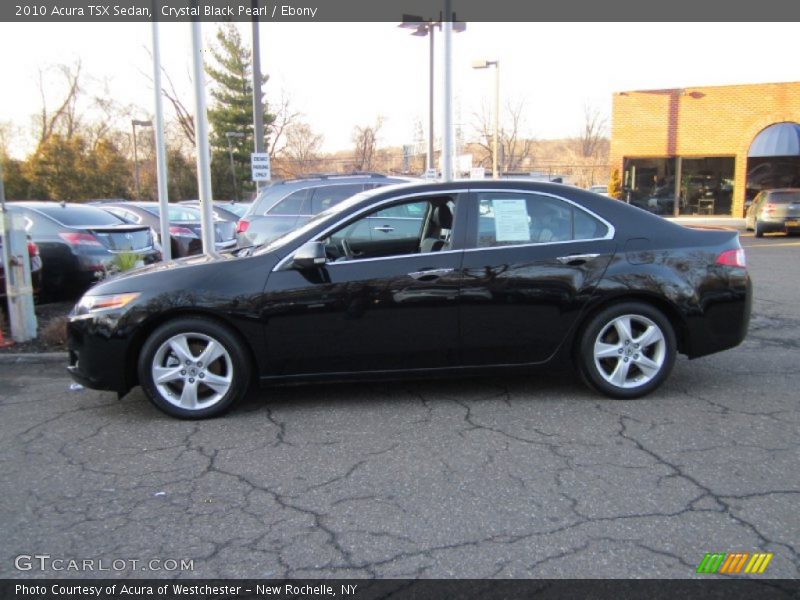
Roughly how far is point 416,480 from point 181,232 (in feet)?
30.6

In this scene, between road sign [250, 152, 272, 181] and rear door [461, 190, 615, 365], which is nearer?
rear door [461, 190, 615, 365]

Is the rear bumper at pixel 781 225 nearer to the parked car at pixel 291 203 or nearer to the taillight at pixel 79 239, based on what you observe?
the parked car at pixel 291 203

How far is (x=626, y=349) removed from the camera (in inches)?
188

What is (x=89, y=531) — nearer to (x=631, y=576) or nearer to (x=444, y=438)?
(x=444, y=438)

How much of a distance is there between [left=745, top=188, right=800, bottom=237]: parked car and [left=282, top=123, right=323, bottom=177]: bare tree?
35.5 m

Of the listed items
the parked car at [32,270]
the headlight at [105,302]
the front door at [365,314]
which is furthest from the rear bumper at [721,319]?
the parked car at [32,270]

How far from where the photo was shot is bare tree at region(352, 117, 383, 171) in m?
47.1

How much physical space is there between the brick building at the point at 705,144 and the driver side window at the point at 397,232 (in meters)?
22.2

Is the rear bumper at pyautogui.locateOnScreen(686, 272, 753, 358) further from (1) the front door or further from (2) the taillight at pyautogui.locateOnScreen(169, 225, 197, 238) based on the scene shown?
(2) the taillight at pyautogui.locateOnScreen(169, 225, 197, 238)

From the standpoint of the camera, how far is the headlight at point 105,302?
449cm

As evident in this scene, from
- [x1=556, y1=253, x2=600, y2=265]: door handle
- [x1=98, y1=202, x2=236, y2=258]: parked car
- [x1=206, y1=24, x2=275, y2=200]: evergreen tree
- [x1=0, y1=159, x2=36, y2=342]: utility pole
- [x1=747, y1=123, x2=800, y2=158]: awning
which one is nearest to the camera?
[x1=556, y1=253, x2=600, y2=265]: door handle

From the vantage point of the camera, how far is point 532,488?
3.46 metres

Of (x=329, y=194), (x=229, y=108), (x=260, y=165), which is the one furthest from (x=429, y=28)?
(x=229, y=108)

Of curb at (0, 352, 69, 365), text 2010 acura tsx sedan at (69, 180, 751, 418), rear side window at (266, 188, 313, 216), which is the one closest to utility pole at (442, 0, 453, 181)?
rear side window at (266, 188, 313, 216)
